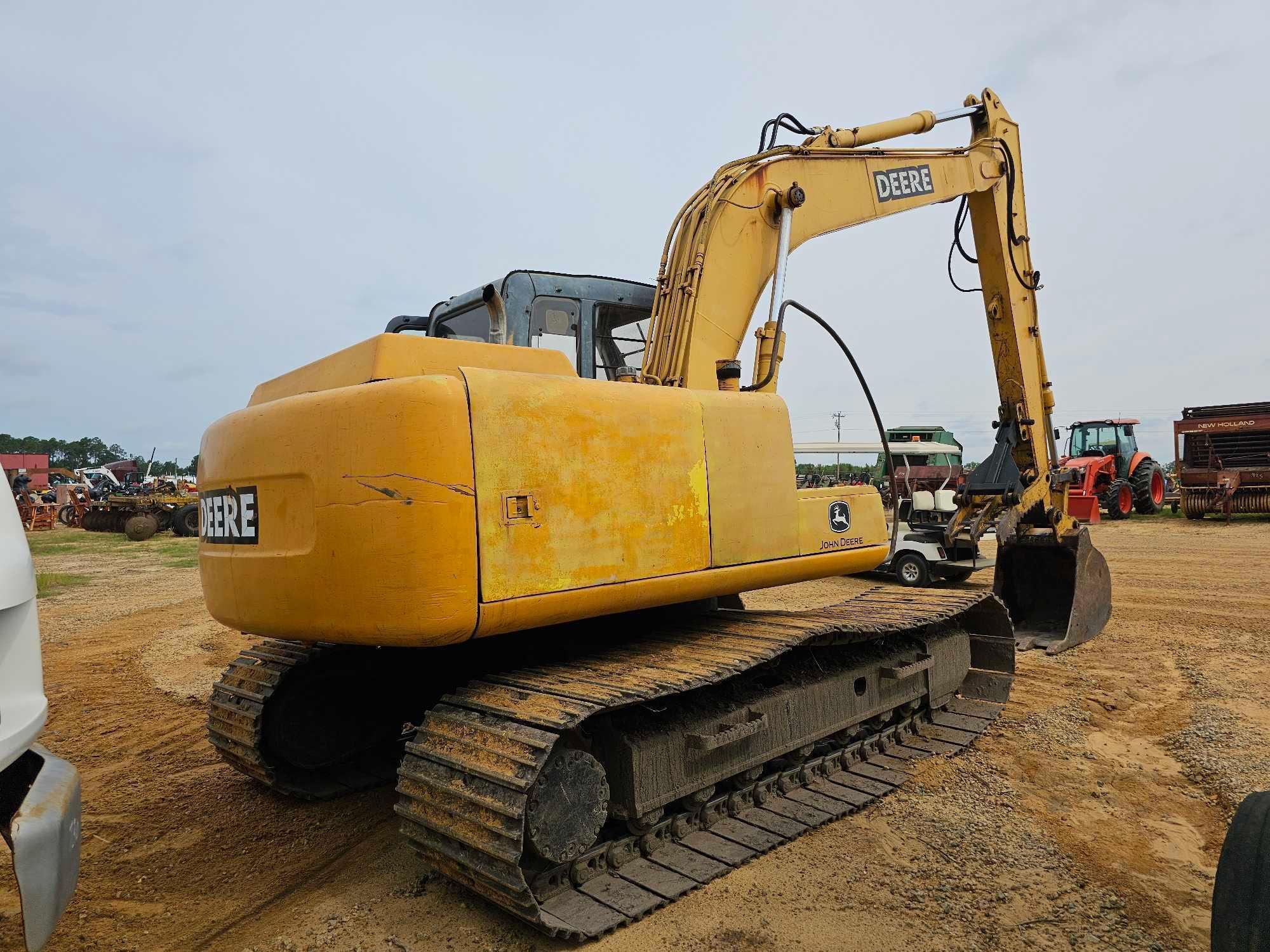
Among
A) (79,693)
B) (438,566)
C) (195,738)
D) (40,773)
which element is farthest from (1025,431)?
(79,693)

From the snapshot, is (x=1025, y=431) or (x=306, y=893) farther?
(x=1025, y=431)

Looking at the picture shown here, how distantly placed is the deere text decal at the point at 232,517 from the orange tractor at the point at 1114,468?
19.7 metres

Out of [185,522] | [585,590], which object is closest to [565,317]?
[585,590]

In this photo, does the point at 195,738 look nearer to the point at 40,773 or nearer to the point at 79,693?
the point at 79,693

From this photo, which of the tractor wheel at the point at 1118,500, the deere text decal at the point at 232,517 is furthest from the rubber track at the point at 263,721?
the tractor wheel at the point at 1118,500

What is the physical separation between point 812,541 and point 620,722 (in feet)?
4.31

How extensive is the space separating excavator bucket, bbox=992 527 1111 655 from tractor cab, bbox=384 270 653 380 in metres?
4.50

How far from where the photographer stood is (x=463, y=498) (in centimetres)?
272

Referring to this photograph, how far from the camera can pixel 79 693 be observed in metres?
6.34

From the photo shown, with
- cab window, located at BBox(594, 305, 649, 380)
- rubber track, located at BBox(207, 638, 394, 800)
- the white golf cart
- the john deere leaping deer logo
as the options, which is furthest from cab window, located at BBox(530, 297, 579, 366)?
the white golf cart

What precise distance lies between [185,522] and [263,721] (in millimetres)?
22373

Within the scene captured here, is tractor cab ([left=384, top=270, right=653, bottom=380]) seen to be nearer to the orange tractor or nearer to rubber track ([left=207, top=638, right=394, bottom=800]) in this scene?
rubber track ([left=207, top=638, right=394, bottom=800])

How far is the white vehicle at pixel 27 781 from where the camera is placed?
181 cm

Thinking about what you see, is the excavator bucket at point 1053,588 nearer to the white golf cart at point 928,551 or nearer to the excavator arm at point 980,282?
the excavator arm at point 980,282
